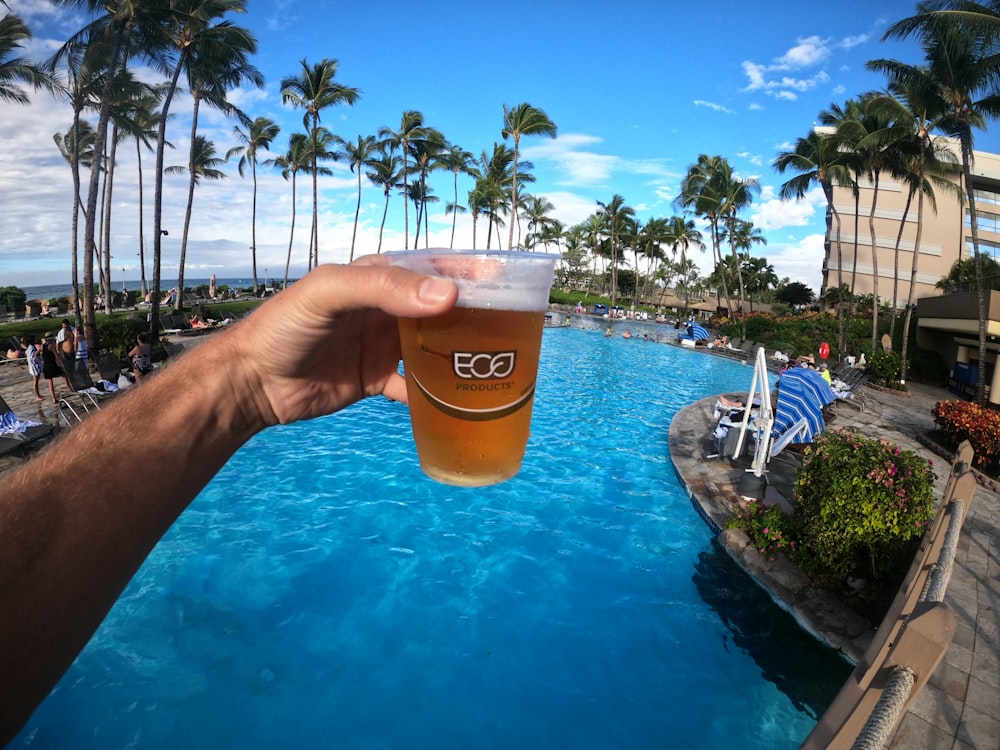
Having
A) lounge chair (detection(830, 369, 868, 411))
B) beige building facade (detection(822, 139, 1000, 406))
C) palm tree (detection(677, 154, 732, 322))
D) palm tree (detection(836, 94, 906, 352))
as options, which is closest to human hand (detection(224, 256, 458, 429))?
lounge chair (detection(830, 369, 868, 411))

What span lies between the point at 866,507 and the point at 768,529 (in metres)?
1.55

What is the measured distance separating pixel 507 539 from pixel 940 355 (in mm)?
26657

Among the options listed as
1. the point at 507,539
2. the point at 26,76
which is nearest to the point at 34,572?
the point at 507,539

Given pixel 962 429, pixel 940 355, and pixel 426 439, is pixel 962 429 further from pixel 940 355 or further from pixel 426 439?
pixel 940 355

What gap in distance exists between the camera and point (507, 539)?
324 inches

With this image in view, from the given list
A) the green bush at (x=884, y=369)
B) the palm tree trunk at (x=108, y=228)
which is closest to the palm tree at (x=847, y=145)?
the green bush at (x=884, y=369)

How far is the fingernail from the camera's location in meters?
1.25

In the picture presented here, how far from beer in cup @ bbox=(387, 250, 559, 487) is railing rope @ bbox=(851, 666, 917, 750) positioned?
5.23 feet

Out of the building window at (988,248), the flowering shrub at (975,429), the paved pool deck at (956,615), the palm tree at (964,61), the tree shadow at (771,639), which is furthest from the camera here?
the building window at (988,248)

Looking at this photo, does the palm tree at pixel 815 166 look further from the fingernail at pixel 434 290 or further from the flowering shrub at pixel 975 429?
the fingernail at pixel 434 290

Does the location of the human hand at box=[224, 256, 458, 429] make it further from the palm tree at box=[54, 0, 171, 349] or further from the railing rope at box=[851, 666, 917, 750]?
the palm tree at box=[54, 0, 171, 349]

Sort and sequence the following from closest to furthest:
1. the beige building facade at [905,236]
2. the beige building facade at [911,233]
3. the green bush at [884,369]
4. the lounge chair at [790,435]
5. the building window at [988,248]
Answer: the lounge chair at [790,435], the green bush at [884,369], the building window at [988,248], the beige building facade at [911,233], the beige building facade at [905,236]

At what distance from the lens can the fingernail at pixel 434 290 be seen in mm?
1253

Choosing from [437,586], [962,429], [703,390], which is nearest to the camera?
[437,586]
